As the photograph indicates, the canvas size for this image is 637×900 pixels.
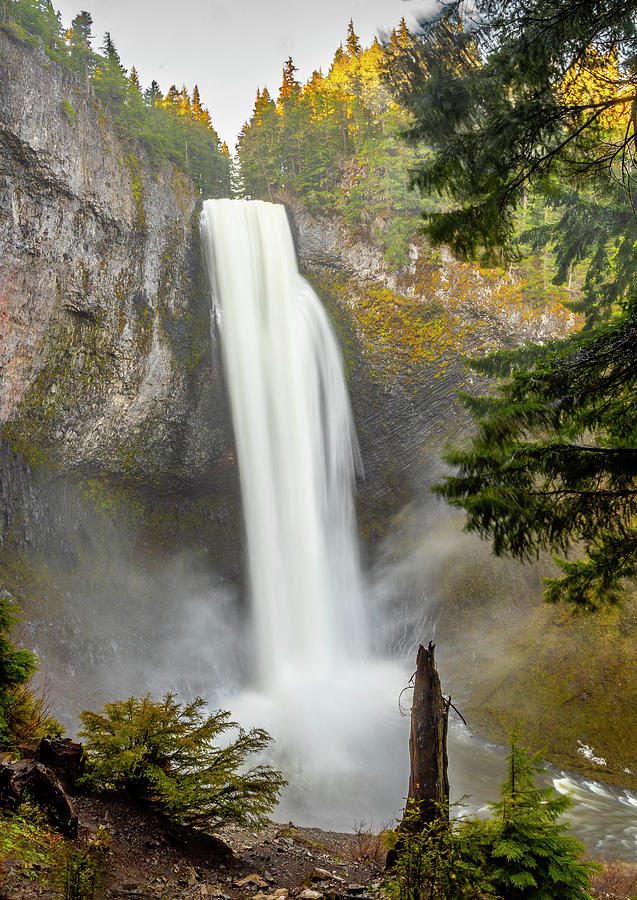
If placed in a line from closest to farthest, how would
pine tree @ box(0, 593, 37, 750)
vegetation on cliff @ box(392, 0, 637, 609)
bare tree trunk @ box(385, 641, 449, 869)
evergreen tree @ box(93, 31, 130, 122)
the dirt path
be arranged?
vegetation on cliff @ box(392, 0, 637, 609) < the dirt path < pine tree @ box(0, 593, 37, 750) < bare tree trunk @ box(385, 641, 449, 869) < evergreen tree @ box(93, 31, 130, 122)

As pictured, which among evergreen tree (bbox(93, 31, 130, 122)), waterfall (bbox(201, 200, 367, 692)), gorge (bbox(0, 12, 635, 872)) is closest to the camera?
gorge (bbox(0, 12, 635, 872))

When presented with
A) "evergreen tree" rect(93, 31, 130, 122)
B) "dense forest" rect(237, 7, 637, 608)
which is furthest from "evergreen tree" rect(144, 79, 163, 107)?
"dense forest" rect(237, 7, 637, 608)

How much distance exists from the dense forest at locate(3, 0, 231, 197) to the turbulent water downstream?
11.6ft

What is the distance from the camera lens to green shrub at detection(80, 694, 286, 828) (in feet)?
14.6

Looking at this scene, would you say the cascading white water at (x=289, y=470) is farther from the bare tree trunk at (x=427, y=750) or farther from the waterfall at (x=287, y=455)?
the bare tree trunk at (x=427, y=750)

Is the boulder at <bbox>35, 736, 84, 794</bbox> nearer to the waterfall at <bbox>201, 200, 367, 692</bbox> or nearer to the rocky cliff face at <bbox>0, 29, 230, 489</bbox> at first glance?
the rocky cliff face at <bbox>0, 29, 230, 489</bbox>

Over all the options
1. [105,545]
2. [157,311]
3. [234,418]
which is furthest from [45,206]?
[105,545]

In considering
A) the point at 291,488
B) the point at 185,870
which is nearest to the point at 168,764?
the point at 185,870

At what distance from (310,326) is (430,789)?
1794 cm

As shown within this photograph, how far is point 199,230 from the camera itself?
799 inches

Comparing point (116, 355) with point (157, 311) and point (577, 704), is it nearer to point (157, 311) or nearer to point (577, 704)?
point (157, 311)

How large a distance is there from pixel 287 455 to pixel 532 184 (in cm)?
1560

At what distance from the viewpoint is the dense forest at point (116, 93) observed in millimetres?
15719

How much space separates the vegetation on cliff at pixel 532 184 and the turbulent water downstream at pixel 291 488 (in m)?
12.5
